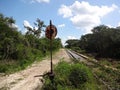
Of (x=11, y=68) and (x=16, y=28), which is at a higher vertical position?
(x=16, y=28)

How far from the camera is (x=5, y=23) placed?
80.4 feet

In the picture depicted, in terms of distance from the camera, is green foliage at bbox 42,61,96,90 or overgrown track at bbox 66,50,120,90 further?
overgrown track at bbox 66,50,120,90

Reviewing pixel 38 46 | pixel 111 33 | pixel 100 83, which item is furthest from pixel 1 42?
pixel 111 33

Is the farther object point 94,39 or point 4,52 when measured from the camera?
point 94,39

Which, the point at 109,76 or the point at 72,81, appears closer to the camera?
the point at 72,81

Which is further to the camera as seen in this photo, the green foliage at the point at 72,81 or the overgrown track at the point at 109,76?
the overgrown track at the point at 109,76

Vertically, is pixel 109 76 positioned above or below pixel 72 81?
below

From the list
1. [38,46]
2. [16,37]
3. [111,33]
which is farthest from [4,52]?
[111,33]

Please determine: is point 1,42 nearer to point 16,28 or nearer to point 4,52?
point 4,52

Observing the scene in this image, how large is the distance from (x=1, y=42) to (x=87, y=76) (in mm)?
12683

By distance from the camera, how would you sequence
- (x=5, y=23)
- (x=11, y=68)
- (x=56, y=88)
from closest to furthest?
(x=56, y=88) < (x=11, y=68) < (x=5, y=23)

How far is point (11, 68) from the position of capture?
19.6 m

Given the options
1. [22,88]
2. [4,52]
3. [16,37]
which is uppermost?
[16,37]

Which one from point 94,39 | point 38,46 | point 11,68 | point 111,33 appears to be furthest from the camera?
point 94,39
